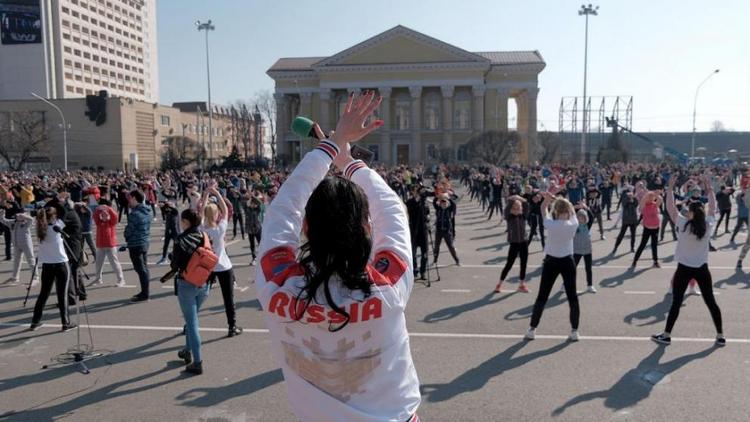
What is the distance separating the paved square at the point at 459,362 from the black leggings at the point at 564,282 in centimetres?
34

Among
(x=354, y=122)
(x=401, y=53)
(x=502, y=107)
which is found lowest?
(x=354, y=122)

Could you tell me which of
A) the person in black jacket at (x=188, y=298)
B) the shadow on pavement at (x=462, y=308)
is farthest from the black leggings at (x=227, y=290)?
the shadow on pavement at (x=462, y=308)

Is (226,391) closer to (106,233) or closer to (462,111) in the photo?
(106,233)

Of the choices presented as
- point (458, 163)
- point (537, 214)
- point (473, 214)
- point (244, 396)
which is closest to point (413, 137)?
point (458, 163)

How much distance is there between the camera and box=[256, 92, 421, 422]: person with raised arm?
197cm

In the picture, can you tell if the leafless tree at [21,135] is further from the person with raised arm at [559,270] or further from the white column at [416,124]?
the person with raised arm at [559,270]

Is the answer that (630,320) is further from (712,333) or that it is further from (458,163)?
(458,163)

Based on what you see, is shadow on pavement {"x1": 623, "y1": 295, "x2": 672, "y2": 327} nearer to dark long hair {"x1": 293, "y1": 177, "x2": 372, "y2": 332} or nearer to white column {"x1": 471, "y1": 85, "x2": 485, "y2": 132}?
dark long hair {"x1": 293, "y1": 177, "x2": 372, "y2": 332}

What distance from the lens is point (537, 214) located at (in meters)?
15.6

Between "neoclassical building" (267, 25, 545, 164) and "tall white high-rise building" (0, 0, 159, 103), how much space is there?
40.3 m

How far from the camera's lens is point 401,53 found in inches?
2675

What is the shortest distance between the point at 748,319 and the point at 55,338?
9683 mm

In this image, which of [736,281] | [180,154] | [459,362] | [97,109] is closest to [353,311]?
[459,362]

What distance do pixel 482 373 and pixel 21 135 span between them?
233 ft
